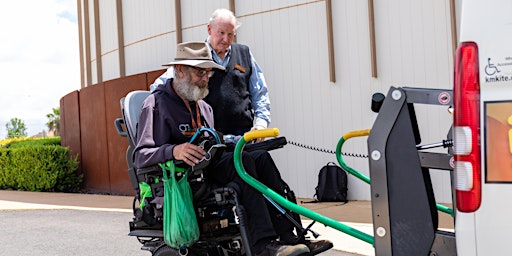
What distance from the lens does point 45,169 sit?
14.7 metres

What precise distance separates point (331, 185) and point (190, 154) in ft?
23.5

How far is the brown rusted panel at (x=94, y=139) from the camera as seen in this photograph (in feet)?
45.7

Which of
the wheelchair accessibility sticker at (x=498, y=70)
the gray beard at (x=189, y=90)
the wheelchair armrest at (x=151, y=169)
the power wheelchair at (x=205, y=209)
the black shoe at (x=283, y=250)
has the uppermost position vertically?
the gray beard at (x=189, y=90)

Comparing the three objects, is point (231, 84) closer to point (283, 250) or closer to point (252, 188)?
point (252, 188)

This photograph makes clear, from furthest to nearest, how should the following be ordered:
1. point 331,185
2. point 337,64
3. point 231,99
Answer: point 337,64, point 331,185, point 231,99

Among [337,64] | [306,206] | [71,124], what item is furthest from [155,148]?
[71,124]

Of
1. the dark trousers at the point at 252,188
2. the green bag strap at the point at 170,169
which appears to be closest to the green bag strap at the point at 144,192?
the green bag strap at the point at 170,169

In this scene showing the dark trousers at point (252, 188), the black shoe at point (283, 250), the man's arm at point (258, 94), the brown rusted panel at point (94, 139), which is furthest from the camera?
the brown rusted panel at point (94, 139)

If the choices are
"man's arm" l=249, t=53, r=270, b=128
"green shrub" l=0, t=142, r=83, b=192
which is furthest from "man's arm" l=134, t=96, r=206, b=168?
"green shrub" l=0, t=142, r=83, b=192

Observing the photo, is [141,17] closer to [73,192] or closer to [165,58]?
[165,58]

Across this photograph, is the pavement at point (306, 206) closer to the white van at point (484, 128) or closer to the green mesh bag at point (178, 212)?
the green mesh bag at point (178, 212)

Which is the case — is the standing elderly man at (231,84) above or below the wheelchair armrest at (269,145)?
above

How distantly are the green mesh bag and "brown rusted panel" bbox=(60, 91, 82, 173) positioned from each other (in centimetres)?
1128

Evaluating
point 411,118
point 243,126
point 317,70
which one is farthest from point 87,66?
point 411,118
